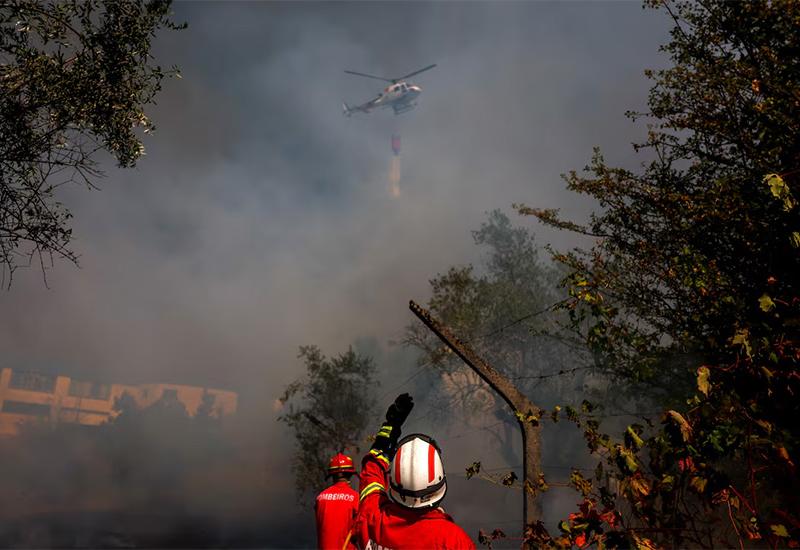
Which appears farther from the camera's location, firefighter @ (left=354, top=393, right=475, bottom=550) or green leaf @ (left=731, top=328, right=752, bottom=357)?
green leaf @ (left=731, top=328, right=752, bottom=357)

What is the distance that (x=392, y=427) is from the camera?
5.95 meters

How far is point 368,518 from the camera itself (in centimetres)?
517

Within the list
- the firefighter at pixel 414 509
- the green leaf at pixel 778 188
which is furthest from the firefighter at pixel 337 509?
the green leaf at pixel 778 188

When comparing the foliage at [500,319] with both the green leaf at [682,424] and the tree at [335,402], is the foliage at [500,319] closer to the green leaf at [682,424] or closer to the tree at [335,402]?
the tree at [335,402]

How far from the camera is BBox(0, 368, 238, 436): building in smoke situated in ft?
488

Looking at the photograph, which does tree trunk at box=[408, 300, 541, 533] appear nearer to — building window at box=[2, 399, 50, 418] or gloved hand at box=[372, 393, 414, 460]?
gloved hand at box=[372, 393, 414, 460]

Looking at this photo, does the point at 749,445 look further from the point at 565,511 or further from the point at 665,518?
the point at 565,511

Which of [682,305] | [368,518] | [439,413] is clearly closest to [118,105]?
[368,518]

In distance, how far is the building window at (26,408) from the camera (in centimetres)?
14588

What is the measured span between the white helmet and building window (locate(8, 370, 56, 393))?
16233 cm

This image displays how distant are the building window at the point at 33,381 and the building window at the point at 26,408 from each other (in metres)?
3.95

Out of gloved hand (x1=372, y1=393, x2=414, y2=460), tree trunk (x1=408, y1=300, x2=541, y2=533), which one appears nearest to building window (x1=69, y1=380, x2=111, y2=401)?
tree trunk (x1=408, y1=300, x2=541, y2=533)

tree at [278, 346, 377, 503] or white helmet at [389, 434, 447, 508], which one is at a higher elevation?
tree at [278, 346, 377, 503]

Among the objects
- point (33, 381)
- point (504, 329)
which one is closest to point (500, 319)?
point (504, 329)
